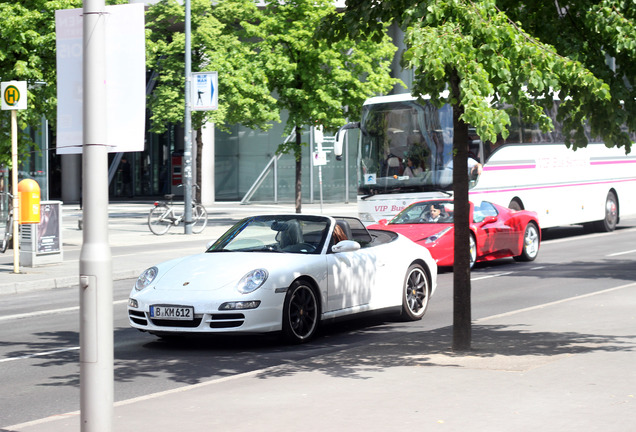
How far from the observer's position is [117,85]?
5.28m

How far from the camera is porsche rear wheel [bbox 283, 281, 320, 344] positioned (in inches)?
402

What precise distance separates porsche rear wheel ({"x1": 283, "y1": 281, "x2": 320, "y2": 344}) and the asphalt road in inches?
5.9

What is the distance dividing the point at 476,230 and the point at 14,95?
28.3 ft

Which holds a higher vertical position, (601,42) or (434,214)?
(601,42)

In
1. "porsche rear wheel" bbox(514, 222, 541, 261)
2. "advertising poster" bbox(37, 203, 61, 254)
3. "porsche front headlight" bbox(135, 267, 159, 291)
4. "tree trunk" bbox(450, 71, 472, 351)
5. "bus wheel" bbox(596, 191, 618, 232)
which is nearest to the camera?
"tree trunk" bbox(450, 71, 472, 351)

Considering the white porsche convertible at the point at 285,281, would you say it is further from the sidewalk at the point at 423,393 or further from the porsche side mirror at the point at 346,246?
the sidewalk at the point at 423,393

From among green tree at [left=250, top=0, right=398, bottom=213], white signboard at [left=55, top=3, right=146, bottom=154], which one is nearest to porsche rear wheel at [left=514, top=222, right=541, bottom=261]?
green tree at [left=250, top=0, right=398, bottom=213]

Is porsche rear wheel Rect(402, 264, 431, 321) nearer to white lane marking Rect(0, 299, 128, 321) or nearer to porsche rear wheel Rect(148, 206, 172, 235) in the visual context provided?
white lane marking Rect(0, 299, 128, 321)

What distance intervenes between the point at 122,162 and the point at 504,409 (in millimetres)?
55128

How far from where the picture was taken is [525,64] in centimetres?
809

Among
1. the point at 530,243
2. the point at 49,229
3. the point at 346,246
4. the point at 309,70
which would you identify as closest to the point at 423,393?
the point at 346,246

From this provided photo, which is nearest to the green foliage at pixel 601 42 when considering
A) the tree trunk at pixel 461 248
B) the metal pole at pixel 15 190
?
the tree trunk at pixel 461 248

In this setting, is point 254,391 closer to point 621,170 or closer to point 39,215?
point 39,215

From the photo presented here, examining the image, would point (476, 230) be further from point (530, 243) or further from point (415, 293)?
point (415, 293)
